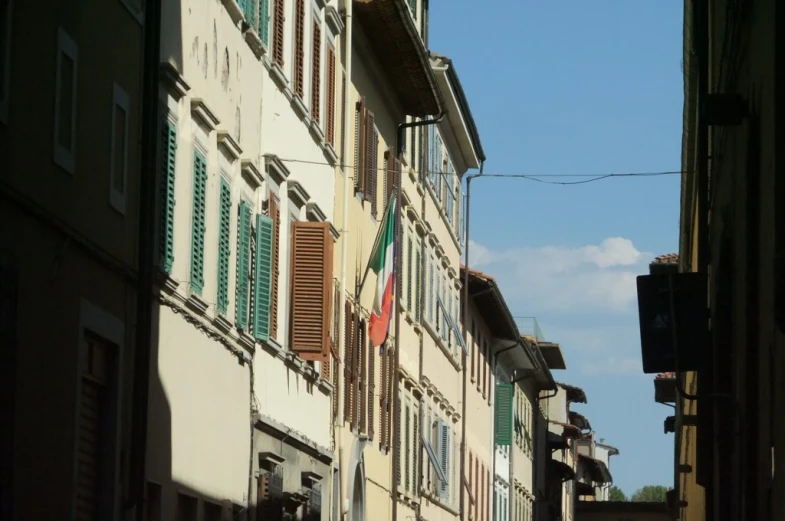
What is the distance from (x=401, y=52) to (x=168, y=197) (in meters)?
13.3

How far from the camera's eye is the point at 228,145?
17.7 meters

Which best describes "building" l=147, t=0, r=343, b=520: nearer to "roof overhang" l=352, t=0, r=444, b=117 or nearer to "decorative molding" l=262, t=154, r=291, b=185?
"decorative molding" l=262, t=154, r=291, b=185

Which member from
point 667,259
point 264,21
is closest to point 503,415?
point 667,259

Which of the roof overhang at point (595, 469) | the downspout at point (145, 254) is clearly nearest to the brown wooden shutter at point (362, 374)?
the downspout at point (145, 254)

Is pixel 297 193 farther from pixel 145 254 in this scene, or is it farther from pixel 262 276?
pixel 145 254

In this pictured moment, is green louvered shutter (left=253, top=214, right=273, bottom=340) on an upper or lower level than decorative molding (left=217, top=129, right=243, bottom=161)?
lower

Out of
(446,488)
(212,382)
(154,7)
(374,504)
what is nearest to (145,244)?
(154,7)

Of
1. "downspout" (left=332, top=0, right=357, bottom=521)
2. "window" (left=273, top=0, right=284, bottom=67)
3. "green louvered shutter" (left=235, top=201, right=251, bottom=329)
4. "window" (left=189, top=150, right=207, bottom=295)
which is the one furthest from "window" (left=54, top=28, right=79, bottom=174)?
"downspout" (left=332, top=0, right=357, bottom=521)

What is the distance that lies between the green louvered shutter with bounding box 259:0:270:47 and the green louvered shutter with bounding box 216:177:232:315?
2195mm

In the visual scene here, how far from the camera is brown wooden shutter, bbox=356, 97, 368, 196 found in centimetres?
2644

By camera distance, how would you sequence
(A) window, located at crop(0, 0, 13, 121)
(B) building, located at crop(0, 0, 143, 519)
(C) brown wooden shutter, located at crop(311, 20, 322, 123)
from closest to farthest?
(A) window, located at crop(0, 0, 13, 121), (B) building, located at crop(0, 0, 143, 519), (C) brown wooden shutter, located at crop(311, 20, 322, 123)

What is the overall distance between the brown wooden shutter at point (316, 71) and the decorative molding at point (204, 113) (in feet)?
18.5

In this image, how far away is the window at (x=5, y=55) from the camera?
36.4 ft

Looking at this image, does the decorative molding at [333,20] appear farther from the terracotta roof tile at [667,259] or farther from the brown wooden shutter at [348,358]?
the terracotta roof tile at [667,259]
